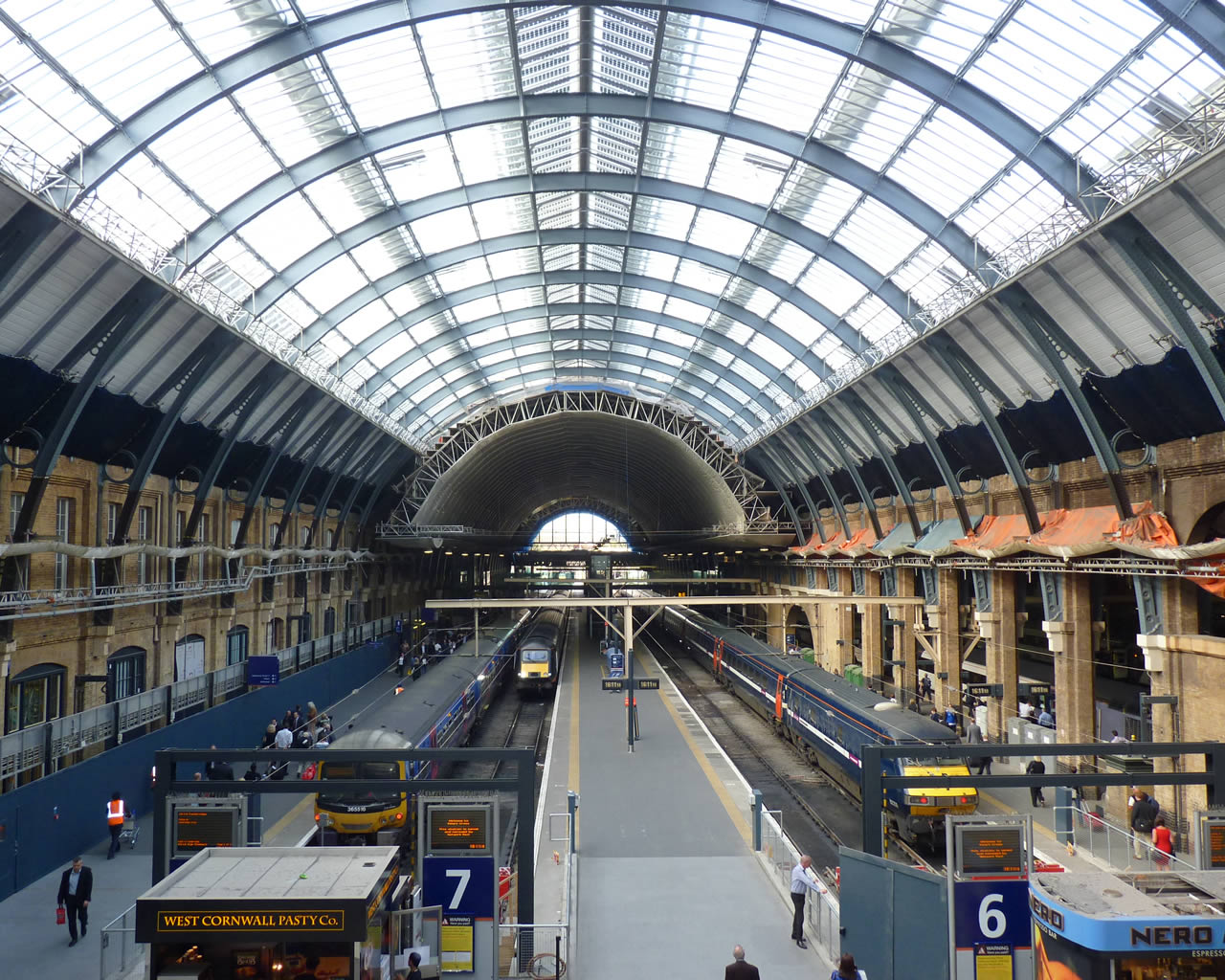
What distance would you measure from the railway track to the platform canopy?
1017 centimetres

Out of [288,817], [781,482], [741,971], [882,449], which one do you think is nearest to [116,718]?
[288,817]

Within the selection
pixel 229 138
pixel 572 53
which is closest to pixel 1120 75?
pixel 572 53

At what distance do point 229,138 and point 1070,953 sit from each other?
21.5 m

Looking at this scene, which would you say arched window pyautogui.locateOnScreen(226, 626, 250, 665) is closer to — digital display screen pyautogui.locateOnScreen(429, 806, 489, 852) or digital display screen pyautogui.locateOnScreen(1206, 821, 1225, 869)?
digital display screen pyautogui.locateOnScreen(429, 806, 489, 852)

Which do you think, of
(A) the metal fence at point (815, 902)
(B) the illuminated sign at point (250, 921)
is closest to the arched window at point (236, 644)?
(A) the metal fence at point (815, 902)

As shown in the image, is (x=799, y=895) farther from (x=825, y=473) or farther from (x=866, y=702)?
(x=825, y=473)

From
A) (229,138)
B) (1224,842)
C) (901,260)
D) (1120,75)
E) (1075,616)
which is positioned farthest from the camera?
(901,260)

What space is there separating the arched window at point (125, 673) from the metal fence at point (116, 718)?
0.82 m

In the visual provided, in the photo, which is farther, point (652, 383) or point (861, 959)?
point (652, 383)

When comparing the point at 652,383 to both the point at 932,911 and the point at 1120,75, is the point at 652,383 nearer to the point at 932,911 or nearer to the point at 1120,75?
the point at 1120,75

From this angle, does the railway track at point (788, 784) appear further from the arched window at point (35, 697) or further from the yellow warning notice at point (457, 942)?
the arched window at point (35, 697)

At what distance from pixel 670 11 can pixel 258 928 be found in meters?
18.3

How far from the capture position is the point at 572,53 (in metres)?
21.5

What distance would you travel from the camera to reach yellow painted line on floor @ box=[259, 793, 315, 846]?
58.0ft
